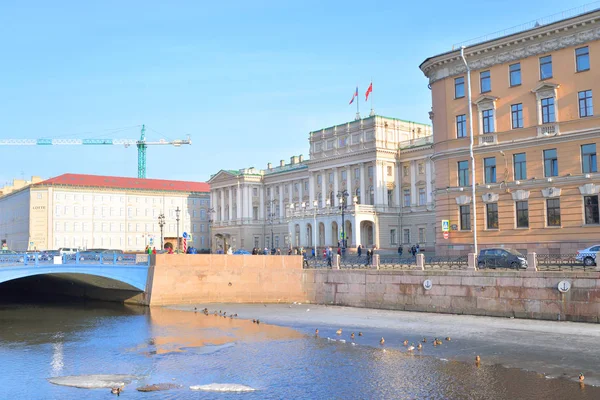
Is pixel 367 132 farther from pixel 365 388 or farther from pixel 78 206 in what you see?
pixel 365 388

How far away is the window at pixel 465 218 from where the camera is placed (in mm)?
49625

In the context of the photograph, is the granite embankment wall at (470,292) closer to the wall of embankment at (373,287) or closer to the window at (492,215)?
the wall of embankment at (373,287)

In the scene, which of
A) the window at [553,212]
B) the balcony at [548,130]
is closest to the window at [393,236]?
the window at [553,212]

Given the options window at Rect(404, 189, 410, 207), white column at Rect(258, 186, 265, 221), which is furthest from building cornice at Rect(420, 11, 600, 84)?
white column at Rect(258, 186, 265, 221)

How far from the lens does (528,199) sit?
46156mm

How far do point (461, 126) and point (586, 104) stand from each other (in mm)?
9455

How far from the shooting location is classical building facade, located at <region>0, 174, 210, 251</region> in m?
124

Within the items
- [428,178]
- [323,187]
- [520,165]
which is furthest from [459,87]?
[323,187]

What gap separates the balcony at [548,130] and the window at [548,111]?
0.36m

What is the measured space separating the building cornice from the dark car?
15380 millimetres

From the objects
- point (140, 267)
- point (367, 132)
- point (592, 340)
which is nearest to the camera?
point (592, 340)

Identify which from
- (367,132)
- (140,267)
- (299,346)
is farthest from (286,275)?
(367,132)

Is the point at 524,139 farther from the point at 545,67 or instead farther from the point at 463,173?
the point at 463,173

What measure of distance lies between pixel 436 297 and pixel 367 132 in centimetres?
6436
